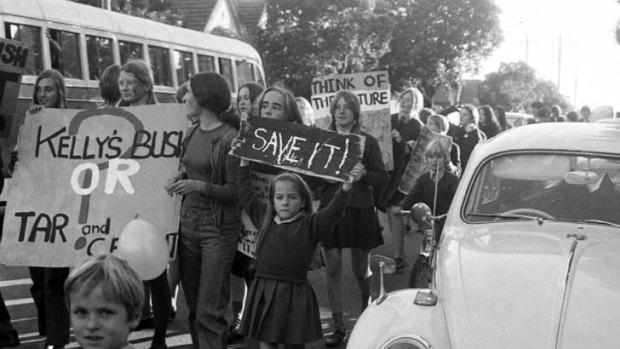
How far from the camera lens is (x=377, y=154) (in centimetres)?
710

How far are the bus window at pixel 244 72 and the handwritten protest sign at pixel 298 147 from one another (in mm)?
20805

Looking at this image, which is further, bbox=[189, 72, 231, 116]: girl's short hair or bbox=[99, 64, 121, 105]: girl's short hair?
bbox=[99, 64, 121, 105]: girl's short hair

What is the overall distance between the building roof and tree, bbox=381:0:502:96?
1111 cm

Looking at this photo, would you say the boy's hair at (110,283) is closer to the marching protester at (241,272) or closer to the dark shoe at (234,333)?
the marching protester at (241,272)

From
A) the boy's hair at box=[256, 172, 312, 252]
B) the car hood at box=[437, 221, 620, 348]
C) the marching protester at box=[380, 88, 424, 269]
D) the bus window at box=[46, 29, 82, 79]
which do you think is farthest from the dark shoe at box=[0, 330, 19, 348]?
the bus window at box=[46, 29, 82, 79]

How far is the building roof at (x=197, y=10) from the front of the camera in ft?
152

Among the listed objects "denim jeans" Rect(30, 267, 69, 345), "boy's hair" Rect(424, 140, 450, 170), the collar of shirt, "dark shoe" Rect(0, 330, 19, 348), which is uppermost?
"boy's hair" Rect(424, 140, 450, 170)

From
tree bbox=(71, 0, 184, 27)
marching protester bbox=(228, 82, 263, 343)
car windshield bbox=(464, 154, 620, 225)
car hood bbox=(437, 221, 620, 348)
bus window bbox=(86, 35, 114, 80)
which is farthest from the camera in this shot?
tree bbox=(71, 0, 184, 27)

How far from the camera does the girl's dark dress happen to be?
214 inches

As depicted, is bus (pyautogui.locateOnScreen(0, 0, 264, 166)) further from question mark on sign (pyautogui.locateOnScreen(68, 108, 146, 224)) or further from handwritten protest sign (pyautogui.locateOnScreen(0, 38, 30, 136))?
question mark on sign (pyautogui.locateOnScreen(68, 108, 146, 224))

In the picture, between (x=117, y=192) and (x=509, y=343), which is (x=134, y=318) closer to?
(x=509, y=343)

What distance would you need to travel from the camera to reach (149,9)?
3027 cm

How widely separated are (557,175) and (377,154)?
1.87 meters

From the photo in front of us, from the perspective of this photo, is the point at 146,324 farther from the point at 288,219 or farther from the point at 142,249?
the point at 142,249
